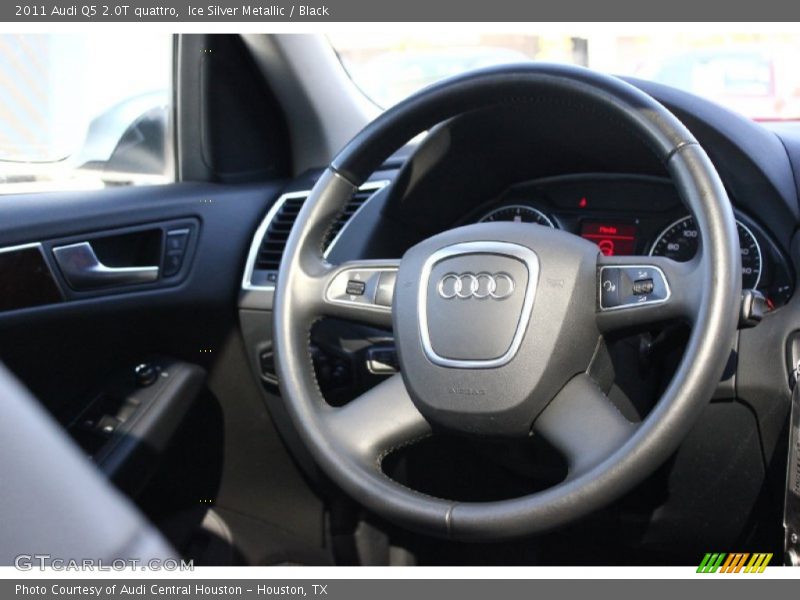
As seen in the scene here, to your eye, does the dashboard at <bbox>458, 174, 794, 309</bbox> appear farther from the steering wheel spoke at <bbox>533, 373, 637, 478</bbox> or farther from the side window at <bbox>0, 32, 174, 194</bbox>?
the side window at <bbox>0, 32, 174, 194</bbox>

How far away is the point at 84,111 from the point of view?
85.9 inches

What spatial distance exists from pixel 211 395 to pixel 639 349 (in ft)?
3.07

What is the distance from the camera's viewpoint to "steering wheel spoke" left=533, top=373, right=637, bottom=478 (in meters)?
1.32

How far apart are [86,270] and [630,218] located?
995 millimetres

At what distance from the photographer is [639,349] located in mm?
1641

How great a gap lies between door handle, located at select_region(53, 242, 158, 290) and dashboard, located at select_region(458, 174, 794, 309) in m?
0.66

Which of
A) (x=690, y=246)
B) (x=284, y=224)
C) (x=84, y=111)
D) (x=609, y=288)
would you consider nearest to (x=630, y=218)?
(x=690, y=246)

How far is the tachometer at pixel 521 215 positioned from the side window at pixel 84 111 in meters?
0.78

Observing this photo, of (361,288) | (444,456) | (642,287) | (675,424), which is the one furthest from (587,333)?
(444,456)

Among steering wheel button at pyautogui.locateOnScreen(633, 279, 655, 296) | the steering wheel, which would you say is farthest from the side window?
steering wheel button at pyautogui.locateOnScreen(633, 279, 655, 296)

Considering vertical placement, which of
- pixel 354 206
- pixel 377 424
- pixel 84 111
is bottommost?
pixel 377 424

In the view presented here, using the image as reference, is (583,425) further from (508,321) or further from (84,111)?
(84,111)

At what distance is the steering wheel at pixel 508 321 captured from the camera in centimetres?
128

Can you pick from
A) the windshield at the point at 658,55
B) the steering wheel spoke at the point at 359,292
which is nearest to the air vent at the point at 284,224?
the windshield at the point at 658,55
